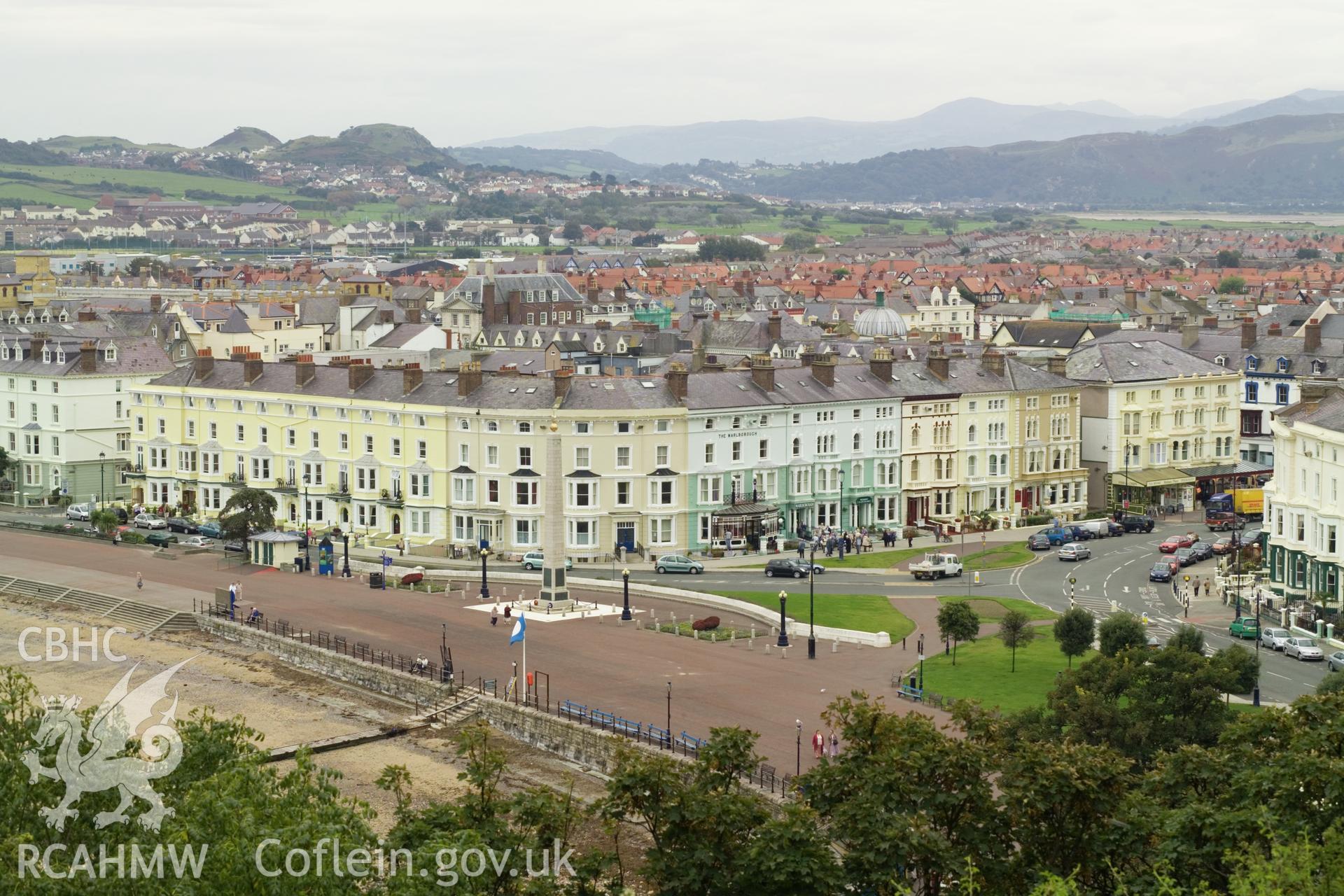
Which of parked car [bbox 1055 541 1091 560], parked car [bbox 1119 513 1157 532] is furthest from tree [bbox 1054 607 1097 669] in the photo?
parked car [bbox 1119 513 1157 532]

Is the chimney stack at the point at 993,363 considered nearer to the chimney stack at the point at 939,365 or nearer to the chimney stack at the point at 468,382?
the chimney stack at the point at 939,365

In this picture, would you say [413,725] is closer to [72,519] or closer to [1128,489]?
[72,519]

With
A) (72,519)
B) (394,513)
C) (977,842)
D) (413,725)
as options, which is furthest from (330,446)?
(977,842)

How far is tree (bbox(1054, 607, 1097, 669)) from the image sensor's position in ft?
199

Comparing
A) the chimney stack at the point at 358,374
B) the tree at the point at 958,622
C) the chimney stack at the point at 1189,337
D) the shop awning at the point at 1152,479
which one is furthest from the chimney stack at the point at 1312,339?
the chimney stack at the point at 358,374

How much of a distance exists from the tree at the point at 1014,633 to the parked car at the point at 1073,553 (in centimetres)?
2017

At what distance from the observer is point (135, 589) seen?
77.5m

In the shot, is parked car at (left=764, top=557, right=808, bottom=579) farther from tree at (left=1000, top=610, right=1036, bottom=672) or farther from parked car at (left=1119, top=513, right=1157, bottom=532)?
parked car at (left=1119, top=513, right=1157, bottom=532)

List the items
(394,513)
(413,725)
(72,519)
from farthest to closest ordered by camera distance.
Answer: (72,519)
(394,513)
(413,725)

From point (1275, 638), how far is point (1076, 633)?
8.21 metres

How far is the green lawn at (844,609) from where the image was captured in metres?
69.2

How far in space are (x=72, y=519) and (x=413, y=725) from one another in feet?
137

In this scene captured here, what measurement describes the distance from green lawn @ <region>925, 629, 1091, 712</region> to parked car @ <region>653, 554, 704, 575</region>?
17.0m

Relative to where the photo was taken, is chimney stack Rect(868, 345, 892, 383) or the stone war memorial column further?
chimney stack Rect(868, 345, 892, 383)
